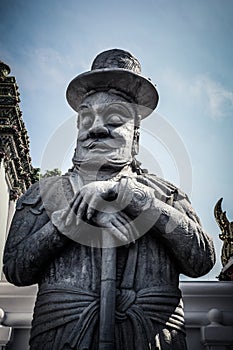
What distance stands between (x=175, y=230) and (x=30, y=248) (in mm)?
1112

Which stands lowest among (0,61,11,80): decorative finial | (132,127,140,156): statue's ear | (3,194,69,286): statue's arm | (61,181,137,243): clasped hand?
(3,194,69,286): statue's arm

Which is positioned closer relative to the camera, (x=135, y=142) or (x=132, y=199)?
(x=132, y=199)

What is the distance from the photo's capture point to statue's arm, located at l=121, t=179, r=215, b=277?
11.2 ft

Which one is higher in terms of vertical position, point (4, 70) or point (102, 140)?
point (4, 70)

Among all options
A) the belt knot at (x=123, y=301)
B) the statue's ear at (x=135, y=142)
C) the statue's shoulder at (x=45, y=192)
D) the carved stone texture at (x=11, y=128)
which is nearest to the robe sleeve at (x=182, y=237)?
the belt knot at (x=123, y=301)

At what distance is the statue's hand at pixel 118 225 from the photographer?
3328 mm

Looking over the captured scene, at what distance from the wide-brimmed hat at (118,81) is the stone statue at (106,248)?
0.02m

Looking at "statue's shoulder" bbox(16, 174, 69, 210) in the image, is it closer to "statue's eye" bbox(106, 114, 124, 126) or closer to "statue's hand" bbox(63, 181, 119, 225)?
"statue's hand" bbox(63, 181, 119, 225)

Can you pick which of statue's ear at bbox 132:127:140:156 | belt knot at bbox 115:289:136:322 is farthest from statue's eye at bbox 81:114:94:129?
belt knot at bbox 115:289:136:322

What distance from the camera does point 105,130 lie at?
3893 mm

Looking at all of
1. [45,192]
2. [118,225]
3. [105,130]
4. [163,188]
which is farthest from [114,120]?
[118,225]

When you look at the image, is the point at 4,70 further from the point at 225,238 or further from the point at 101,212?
the point at 101,212

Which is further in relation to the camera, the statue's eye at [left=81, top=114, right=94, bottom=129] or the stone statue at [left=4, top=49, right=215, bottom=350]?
the statue's eye at [left=81, top=114, right=94, bottom=129]

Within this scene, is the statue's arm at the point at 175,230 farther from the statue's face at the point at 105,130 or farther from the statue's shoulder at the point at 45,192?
the statue's shoulder at the point at 45,192
